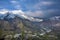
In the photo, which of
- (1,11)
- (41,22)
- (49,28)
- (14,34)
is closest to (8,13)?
(1,11)

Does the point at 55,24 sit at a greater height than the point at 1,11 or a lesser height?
lesser

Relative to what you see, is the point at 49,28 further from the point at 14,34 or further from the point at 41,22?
the point at 14,34

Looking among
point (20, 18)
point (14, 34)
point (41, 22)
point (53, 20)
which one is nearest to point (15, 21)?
point (20, 18)

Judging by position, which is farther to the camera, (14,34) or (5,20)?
(5,20)

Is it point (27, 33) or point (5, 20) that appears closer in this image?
point (27, 33)

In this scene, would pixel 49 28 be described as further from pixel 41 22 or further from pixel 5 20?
pixel 5 20

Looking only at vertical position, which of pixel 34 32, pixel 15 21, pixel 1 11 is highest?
pixel 1 11

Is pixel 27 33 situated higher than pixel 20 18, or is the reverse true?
pixel 20 18
